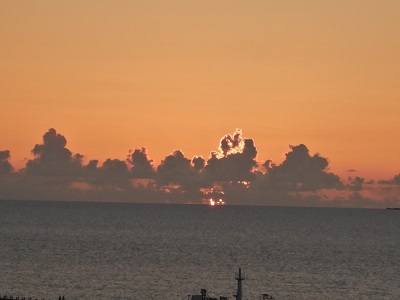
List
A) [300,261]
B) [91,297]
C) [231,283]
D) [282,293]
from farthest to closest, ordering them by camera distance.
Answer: [300,261]
[231,283]
[282,293]
[91,297]

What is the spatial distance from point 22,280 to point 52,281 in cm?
463

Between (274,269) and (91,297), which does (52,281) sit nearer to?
(91,297)

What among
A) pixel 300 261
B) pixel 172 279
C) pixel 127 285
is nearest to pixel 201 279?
pixel 172 279

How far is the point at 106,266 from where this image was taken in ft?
524

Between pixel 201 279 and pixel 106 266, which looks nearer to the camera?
pixel 201 279

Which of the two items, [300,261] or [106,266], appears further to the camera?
[300,261]

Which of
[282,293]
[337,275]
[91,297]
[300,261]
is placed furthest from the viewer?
[300,261]

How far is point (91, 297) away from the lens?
120 m

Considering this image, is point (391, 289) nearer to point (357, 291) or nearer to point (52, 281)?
point (357, 291)

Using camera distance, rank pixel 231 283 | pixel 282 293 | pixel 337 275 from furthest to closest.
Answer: pixel 337 275
pixel 231 283
pixel 282 293

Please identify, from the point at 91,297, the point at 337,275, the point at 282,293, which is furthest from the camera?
the point at 337,275

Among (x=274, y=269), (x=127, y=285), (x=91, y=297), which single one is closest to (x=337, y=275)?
(x=274, y=269)

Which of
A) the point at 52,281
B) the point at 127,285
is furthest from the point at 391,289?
the point at 52,281

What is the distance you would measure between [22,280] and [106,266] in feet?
88.3
